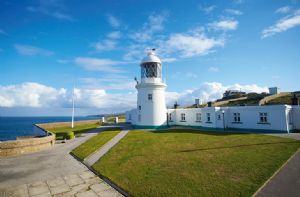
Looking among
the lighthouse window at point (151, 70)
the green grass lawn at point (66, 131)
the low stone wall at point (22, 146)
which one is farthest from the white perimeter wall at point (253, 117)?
the low stone wall at point (22, 146)

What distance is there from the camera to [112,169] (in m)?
12.1

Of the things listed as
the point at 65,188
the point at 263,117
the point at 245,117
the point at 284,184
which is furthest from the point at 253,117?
the point at 65,188

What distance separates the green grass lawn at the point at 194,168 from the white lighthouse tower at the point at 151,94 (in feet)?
48.4

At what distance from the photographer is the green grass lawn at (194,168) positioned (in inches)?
347

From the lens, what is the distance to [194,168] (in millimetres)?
11375

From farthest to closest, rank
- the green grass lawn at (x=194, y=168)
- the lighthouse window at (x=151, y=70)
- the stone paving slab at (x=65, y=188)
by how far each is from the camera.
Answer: the lighthouse window at (x=151, y=70), the stone paving slab at (x=65, y=188), the green grass lawn at (x=194, y=168)

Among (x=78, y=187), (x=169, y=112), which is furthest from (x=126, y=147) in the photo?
(x=169, y=112)

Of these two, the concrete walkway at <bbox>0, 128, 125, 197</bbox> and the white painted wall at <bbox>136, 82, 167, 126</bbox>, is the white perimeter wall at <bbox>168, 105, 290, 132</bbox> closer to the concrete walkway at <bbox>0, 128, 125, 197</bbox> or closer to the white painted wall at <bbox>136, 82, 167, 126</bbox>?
the white painted wall at <bbox>136, 82, 167, 126</bbox>

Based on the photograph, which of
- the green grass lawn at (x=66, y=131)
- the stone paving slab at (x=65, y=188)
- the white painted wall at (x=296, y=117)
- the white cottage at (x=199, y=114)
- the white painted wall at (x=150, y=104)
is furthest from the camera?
the white painted wall at (x=150, y=104)

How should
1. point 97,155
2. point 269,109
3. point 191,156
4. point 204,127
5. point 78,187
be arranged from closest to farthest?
1. point 78,187
2. point 191,156
3. point 97,155
4. point 269,109
5. point 204,127

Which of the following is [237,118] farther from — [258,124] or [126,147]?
[126,147]

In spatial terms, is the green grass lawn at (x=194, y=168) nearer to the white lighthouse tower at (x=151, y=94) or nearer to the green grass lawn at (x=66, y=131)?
the green grass lawn at (x=66, y=131)

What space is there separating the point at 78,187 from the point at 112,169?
8.37ft

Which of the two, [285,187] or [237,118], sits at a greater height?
[237,118]
